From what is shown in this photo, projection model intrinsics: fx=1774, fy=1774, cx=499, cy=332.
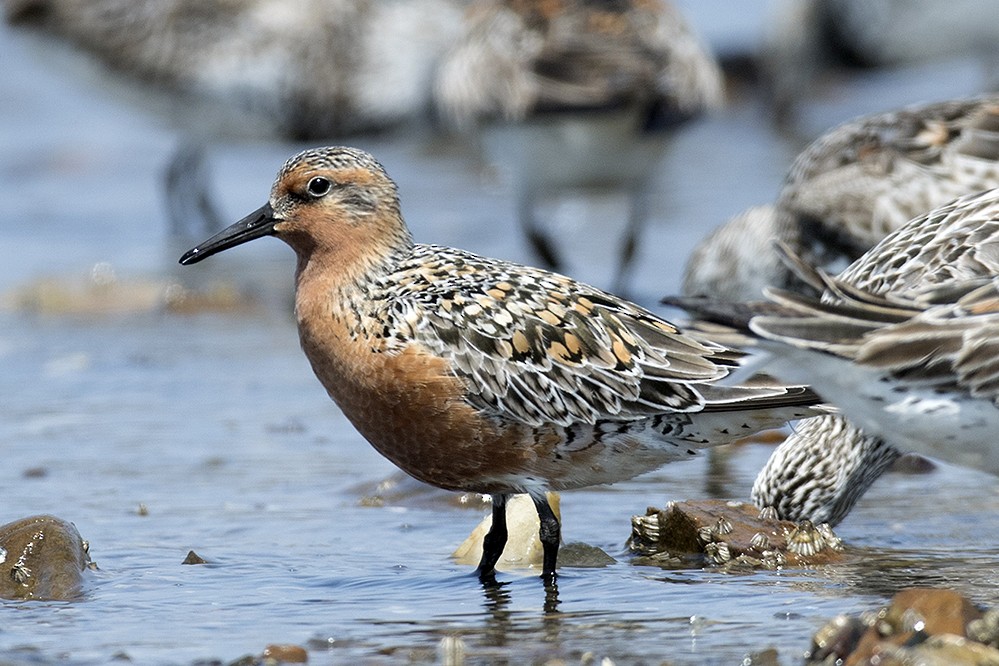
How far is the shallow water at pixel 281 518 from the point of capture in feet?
16.4

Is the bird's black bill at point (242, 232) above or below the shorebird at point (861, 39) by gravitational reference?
below

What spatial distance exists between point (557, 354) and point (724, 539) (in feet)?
2.67

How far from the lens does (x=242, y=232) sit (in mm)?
6023

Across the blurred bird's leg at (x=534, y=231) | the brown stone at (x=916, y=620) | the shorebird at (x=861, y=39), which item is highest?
the shorebird at (x=861, y=39)

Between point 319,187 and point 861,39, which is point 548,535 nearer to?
point 319,187

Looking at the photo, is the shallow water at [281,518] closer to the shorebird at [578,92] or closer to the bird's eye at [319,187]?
the shorebird at [578,92]

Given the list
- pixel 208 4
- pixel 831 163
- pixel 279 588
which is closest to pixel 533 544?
pixel 279 588

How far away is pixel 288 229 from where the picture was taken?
235 inches

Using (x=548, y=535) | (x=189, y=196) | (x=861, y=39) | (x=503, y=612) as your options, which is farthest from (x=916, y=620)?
(x=861, y=39)

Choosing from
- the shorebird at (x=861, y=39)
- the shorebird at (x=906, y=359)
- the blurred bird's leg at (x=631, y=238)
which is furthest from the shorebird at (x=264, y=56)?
the shorebird at (x=906, y=359)

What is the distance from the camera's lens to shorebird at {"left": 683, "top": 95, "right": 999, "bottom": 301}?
777 centimetres

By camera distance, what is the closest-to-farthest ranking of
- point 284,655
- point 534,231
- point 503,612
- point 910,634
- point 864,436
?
1. point 910,634
2. point 284,655
3. point 503,612
4. point 864,436
5. point 534,231

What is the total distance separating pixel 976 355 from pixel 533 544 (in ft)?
5.98

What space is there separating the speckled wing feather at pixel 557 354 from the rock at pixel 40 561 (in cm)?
122
